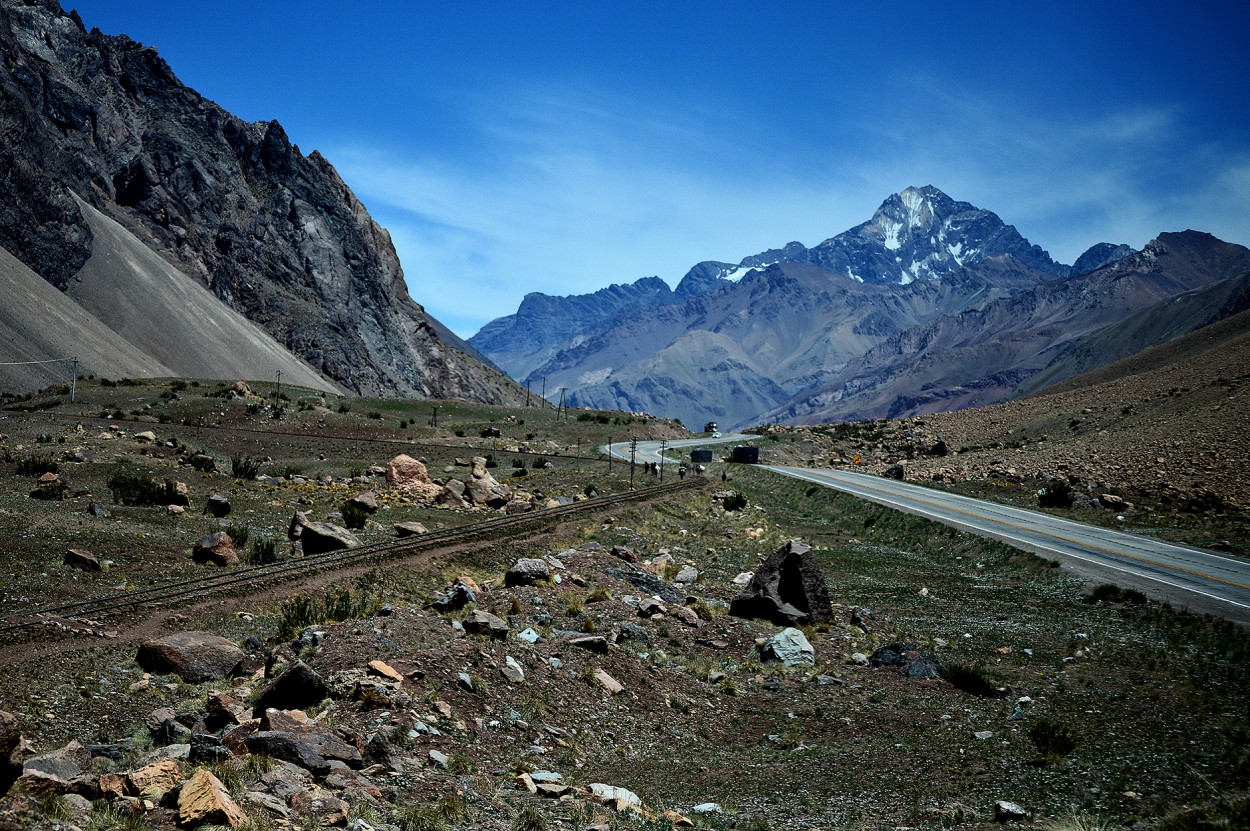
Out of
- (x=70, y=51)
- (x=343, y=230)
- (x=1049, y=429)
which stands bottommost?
(x=1049, y=429)

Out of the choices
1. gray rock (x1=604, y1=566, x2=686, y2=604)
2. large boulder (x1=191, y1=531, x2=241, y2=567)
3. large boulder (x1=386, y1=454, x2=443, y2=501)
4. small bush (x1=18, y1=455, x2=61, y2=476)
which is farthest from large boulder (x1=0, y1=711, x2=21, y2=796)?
large boulder (x1=386, y1=454, x2=443, y2=501)

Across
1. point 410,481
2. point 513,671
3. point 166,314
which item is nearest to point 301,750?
point 513,671

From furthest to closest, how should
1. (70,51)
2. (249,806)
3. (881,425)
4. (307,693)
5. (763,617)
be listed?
(70,51) → (881,425) → (763,617) → (307,693) → (249,806)

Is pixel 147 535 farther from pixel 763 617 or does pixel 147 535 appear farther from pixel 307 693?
pixel 763 617

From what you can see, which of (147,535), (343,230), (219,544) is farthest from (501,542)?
(343,230)

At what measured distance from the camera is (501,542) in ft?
→ 82.5

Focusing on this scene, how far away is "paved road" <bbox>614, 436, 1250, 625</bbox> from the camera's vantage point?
21094mm

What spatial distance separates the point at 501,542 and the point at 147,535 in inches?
373

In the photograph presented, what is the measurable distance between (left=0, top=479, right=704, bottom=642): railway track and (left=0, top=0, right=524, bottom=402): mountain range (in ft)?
234

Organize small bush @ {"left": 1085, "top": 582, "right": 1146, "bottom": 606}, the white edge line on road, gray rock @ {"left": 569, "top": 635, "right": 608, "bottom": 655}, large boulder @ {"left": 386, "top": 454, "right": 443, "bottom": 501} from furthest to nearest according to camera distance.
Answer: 1. large boulder @ {"left": 386, "top": 454, "right": 443, "bottom": 501}
2. the white edge line on road
3. small bush @ {"left": 1085, "top": 582, "right": 1146, "bottom": 606}
4. gray rock @ {"left": 569, "top": 635, "right": 608, "bottom": 655}

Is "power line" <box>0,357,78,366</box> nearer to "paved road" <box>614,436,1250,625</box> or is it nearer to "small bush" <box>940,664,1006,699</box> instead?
"paved road" <box>614,436,1250,625</box>

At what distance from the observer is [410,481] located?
121ft

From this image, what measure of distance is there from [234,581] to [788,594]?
12.6 meters

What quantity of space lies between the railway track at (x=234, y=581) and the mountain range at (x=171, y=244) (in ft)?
234
